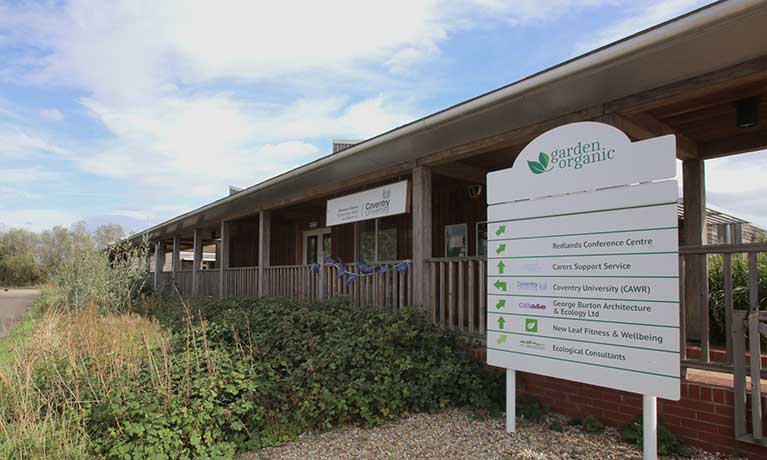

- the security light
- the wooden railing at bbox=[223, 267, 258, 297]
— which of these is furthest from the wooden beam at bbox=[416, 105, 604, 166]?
the wooden railing at bbox=[223, 267, 258, 297]

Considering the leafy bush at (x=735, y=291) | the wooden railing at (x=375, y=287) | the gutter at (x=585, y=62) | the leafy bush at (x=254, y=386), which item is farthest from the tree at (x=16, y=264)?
the leafy bush at (x=735, y=291)

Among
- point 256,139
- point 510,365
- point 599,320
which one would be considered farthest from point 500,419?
point 256,139

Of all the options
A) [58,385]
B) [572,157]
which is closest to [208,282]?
[58,385]

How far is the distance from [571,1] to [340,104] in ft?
21.0

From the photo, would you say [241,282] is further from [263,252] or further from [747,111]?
[747,111]

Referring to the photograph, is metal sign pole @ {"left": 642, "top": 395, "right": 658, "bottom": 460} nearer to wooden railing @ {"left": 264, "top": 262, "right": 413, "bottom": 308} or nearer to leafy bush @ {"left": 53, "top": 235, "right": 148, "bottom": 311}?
wooden railing @ {"left": 264, "top": 262, "right": 413, "bottom": 308}

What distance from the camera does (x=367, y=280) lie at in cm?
762

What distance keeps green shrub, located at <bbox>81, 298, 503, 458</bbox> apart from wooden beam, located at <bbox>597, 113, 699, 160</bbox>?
2953 mm

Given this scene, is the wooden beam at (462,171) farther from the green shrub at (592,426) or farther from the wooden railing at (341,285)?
the green shrub at (592,426)

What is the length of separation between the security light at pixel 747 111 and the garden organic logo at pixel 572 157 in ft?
8.20

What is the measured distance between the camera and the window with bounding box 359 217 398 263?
9945 mm

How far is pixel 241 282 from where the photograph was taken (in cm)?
1182

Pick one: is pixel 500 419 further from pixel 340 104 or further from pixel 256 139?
pixel 256 139

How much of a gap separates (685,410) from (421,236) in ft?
11.9
